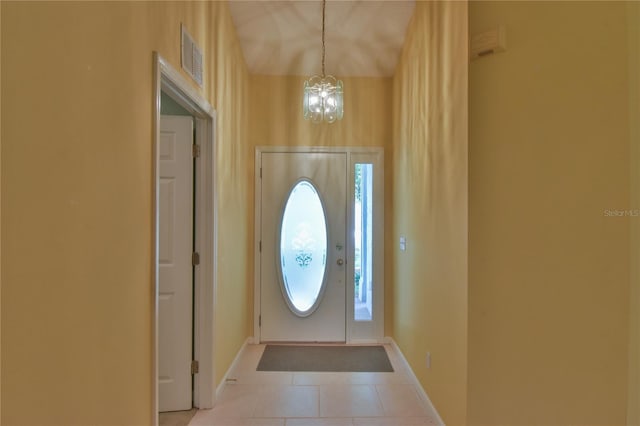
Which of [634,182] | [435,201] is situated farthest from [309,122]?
[634,182]

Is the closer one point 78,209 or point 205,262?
point 78,209

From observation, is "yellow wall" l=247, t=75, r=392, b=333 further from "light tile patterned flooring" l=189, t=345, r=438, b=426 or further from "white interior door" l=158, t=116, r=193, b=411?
"white interior door" l=158, t=116, r=193, b=411

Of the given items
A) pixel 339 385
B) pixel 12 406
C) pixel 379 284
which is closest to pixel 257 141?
pixel 379 284

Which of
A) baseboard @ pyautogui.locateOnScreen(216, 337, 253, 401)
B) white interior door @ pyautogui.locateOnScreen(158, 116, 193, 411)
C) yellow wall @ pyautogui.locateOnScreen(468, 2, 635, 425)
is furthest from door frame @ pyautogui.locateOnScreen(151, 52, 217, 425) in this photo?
yellow wall @ pyautogui.locateOnScreen(468, 2, 635, 425)

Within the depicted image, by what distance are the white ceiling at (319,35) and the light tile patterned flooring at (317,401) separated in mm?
3054

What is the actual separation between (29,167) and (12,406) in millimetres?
605

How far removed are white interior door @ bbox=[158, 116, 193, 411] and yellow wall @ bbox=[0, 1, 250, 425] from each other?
2.41 feet

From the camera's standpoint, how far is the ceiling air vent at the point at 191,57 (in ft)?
6.01

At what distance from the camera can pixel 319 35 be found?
3121 mm

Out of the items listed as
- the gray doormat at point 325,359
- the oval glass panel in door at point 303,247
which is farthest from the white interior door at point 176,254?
the oval glass panel in door at point 303,247

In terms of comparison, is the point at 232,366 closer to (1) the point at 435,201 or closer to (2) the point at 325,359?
(2) the point at 325,359

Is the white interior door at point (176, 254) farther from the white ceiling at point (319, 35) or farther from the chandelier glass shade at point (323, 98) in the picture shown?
the white ceiling at point (319, 35)

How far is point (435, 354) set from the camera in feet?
7.14

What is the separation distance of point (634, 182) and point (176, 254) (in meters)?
2.58
